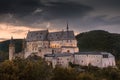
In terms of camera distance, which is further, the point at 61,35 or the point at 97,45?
the point at 97,45

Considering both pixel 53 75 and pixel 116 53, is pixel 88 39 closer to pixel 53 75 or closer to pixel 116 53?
pixel 116 53

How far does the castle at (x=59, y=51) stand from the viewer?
92.1 m

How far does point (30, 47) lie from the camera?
108562mm

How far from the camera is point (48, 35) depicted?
10806 centimetres

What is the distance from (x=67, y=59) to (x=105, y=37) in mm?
106962

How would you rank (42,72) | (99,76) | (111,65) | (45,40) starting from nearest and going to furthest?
(42,72) < (99,76) < (111,65) < (45,40)

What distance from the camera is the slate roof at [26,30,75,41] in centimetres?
10494

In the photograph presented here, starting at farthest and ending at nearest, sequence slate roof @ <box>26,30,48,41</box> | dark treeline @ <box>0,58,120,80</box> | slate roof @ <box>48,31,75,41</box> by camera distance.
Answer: slate roof @ <box>26,30,48,41</box> → slate roof @ <box>48,31,75,41</box> → dark treeline @ <box>0,58,120,80</box>

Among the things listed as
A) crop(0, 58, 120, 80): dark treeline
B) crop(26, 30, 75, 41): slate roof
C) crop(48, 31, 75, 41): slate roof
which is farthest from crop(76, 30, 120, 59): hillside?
crop(0, 58, 120, 80): dark treeline

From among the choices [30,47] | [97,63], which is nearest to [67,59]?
[97,63]

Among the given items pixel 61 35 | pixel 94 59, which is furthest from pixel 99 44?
pixel 94 59

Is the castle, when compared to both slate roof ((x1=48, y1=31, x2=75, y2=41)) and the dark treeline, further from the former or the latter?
the dark treeline

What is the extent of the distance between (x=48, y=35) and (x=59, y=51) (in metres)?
8.87

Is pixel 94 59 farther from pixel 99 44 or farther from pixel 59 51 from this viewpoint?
pixel 99 44
